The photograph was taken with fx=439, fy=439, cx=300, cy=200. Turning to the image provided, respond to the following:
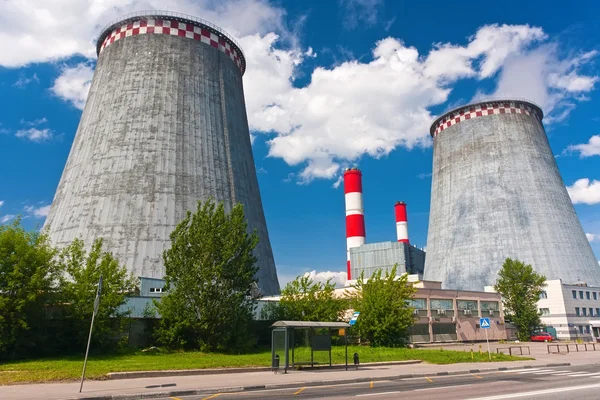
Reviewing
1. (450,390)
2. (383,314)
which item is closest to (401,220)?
(383,314)

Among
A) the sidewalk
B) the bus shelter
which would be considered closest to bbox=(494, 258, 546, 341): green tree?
the sidewalk

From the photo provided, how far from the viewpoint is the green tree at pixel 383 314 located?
83.2 ft

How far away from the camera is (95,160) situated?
28719 mm

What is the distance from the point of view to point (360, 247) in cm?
4972

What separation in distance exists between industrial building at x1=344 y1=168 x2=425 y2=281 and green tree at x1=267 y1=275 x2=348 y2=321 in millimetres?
22720

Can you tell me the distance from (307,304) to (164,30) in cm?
2278

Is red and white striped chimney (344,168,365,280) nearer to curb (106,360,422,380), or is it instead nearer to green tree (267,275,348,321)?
green tree (267,275,348,321)

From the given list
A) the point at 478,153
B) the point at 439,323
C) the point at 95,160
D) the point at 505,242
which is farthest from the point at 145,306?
the point at 478,153

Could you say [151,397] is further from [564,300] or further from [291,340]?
[564,300]

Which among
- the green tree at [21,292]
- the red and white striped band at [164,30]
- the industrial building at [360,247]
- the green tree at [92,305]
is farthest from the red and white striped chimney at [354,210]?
the green tree at [21,292]

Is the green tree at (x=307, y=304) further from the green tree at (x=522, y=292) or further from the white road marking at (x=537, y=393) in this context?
the green tree at (x=522, y=292)

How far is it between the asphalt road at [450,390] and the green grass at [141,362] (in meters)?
4.78

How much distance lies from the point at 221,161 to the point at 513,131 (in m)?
35.1

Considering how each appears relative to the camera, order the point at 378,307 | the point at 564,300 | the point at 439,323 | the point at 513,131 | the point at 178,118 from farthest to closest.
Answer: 1. the point at 513,131
2. the point at 564,300
3. the point at 439,323
4. the point at 178,118
5. the point at 378,307
